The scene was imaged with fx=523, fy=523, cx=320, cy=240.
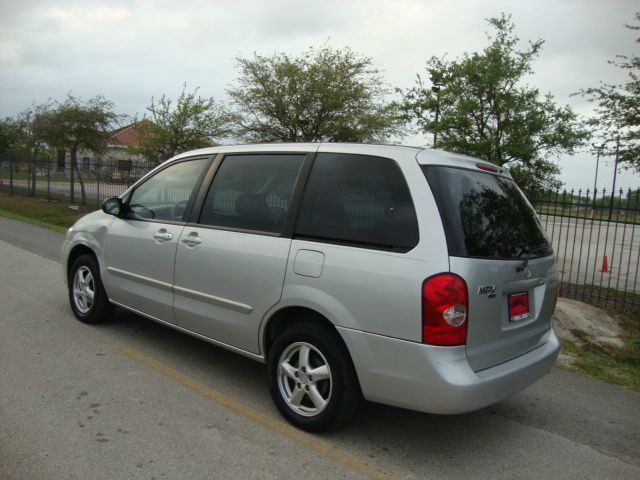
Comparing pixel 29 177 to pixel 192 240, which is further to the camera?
pixel 29 177

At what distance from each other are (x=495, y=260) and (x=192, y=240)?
7.39ft

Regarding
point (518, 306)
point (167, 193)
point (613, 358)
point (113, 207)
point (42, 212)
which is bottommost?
point (613, 358)

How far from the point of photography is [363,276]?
2979 mm

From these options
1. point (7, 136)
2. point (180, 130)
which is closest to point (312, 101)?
point (180, 130)

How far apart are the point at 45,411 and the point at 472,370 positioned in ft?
8.84

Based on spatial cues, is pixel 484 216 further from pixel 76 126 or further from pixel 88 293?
pixel 76 126

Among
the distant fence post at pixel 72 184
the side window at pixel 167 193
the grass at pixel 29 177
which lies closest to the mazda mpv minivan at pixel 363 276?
the side window at pixel 167 193

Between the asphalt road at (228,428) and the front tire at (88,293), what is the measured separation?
418 millimetres

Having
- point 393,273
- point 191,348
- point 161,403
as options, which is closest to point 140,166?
point 191,348

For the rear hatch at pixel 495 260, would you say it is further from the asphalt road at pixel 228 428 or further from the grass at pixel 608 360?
the grass at pixel 608 360

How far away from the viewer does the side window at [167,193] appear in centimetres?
442

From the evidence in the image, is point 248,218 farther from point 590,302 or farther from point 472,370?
point 590,302

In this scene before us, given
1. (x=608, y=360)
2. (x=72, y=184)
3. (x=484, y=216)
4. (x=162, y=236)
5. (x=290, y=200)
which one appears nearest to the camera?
(x=484, y=216)

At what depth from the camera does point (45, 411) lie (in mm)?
3385
